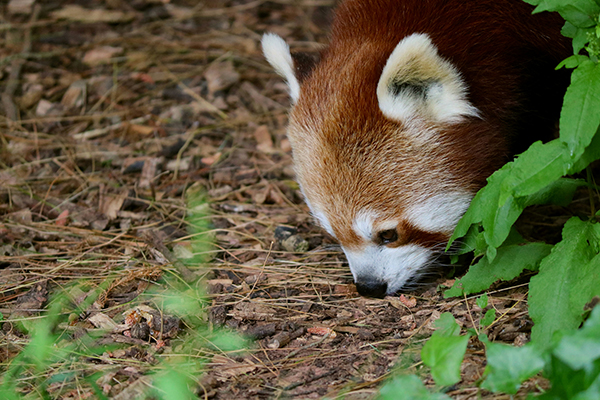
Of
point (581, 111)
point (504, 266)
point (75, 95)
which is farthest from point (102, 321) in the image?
point (75, 95)

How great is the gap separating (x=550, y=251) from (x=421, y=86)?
1040mm

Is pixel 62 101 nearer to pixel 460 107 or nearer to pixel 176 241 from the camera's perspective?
pixel 176 241

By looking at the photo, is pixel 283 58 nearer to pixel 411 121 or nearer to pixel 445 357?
pixel 411 121

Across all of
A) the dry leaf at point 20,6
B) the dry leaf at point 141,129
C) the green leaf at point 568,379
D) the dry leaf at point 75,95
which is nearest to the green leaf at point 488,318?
the green leaf at point 568,379

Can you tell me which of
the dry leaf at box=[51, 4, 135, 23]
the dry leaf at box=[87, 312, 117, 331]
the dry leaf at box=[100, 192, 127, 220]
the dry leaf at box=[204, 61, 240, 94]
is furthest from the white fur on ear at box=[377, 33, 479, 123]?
the dry leaf at box=[51, 4, 135, 23]

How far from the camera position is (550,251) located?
3.08 meters

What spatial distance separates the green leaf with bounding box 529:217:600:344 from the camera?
8.80 ft

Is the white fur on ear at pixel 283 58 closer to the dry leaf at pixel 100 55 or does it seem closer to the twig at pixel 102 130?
the twig at pixel 102 130

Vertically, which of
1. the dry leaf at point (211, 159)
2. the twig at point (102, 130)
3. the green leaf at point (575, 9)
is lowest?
the twig at point (102, 130)

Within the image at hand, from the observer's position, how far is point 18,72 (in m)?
5.89

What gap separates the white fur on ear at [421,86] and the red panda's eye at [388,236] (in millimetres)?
628

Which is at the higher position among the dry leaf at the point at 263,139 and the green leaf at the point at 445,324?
the green leaf at the point at 445,324

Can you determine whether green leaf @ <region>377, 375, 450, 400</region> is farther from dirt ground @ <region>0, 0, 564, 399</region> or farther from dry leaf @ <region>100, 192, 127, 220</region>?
dry leaf @ <region>100, 192, 127, 220</region>

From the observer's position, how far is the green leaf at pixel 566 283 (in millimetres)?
2682
